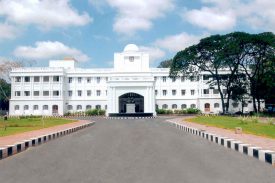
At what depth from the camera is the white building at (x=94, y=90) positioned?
2534 inches

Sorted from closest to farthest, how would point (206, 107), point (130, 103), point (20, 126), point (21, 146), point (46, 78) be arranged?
point (21, 146)
point (20, 126)
point (130, 103)
point (206, 107)
point (46, 78)

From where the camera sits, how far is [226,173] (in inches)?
274

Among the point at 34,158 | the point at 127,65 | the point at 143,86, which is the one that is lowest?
the point at 34,158

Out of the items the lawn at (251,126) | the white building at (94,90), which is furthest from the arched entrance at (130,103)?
the lawn at (251,126)

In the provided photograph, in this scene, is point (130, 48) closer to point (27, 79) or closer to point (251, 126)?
point (27, 79)

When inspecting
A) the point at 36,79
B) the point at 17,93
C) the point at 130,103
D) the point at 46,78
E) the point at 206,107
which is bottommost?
the point at 206,107

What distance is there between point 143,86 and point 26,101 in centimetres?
2362

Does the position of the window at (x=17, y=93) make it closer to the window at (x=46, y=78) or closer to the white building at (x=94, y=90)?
the white building at (x=94, y=90)

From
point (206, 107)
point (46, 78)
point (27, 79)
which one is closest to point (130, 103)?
point (206, 107)

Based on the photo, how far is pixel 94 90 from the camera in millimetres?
67500

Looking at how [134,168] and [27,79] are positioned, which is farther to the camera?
[27,79]

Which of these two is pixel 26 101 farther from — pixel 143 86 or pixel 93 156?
pixel 93 156

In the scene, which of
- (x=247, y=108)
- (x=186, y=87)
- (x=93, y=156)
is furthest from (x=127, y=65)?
(x=93, y=156)

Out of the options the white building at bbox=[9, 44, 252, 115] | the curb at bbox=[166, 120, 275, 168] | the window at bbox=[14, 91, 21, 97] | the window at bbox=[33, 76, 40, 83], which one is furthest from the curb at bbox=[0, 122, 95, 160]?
the window at bbox=[14, 91, 21, 97]
